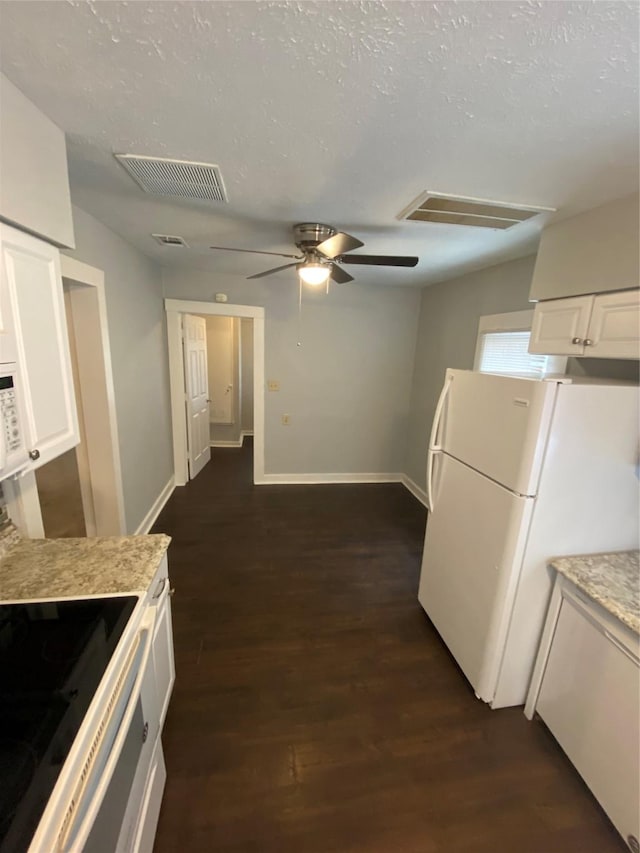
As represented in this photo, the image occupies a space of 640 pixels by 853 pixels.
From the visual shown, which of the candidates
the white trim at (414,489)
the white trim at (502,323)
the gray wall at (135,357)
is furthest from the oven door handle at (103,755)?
the white trim at (414,489)

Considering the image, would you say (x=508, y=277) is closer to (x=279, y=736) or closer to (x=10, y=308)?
(x=10, y=308)

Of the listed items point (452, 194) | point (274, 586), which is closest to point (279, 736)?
point (274, 586)

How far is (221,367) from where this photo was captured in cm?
557

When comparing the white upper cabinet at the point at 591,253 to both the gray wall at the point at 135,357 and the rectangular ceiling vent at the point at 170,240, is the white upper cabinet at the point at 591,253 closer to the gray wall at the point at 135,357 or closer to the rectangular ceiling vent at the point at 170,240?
the rectangular ceiling vent at the point at 170,240

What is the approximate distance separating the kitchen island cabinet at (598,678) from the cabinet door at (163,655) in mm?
1750

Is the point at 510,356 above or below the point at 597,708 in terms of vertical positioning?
above

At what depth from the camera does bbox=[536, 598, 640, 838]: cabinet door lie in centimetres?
125

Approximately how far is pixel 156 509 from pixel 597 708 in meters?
3.47

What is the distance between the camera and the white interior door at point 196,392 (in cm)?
397

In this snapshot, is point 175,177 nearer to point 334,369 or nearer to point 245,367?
point 334,369

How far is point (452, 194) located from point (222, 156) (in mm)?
1047

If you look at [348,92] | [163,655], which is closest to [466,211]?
[348,92]

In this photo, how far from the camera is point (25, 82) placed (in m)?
1.01

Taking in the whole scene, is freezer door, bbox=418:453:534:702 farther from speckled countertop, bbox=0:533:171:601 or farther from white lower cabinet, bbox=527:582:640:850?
speckled countertop, bbox=0:533:171:601
